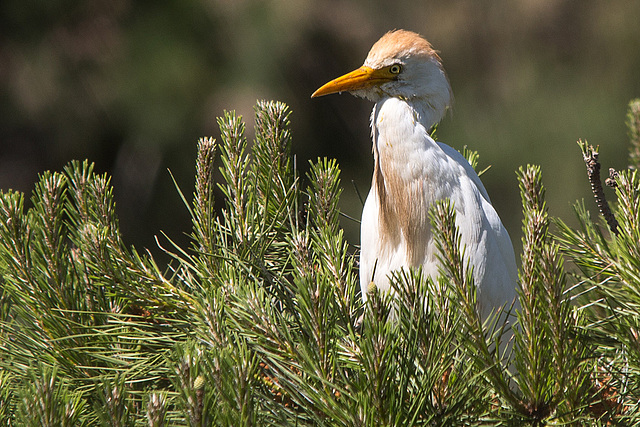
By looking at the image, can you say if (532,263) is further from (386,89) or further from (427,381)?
(386,89)

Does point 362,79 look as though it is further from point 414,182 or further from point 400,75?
point 414,182

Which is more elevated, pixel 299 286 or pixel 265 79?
pixel 265 79

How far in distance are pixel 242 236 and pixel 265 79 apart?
2183 millimetres

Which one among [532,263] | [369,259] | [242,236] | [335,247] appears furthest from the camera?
[369,259]

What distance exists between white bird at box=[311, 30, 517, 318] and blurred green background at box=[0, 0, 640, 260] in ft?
5.50

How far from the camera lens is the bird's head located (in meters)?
1.06

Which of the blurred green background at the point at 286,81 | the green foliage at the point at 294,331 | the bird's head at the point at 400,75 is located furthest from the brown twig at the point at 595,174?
the blurred green background at the point at 286,81

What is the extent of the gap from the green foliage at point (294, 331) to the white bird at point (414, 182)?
262mm

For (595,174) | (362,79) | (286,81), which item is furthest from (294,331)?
(286,81)

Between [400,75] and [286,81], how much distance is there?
1.78 meters

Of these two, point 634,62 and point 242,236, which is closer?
point 242,236

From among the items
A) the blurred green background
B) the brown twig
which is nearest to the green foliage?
the brown twig

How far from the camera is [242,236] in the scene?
664 millimetres

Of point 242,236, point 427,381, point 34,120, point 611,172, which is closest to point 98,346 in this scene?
point 242,236
